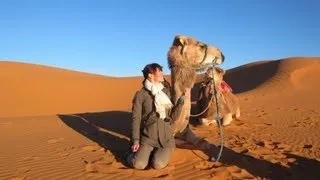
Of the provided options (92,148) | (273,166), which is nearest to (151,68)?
(92,148)

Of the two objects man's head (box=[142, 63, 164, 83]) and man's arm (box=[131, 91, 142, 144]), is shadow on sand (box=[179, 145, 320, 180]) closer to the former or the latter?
man's arm (box=[131, 91, 142, 144])

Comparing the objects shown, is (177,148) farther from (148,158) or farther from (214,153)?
(148,158)

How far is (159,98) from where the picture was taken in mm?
6754

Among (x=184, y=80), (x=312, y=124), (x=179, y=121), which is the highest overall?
(x=184, y=80)

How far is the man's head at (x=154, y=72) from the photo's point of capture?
266 inches

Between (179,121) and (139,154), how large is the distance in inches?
52.3

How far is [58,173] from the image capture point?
6422 mm

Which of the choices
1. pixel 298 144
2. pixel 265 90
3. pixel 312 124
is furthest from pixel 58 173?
pixel 265 90

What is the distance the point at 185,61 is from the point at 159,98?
1329mm

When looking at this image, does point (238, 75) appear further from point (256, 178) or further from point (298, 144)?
point (256, 178)

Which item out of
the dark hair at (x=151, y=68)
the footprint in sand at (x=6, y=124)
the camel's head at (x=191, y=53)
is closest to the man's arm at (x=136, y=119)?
the dark hair at (x=151, y=68)

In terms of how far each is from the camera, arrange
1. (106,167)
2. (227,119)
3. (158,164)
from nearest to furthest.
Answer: (158,164), (106,167), (227,119)

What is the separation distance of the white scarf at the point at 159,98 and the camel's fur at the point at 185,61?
2.74 feet

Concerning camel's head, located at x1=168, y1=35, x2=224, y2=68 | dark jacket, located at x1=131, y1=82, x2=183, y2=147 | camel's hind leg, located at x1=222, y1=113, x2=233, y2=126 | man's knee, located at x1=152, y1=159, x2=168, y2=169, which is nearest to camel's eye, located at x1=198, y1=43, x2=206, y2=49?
camel's head, located at x1=168, y1=35, x2=224, y2=68
